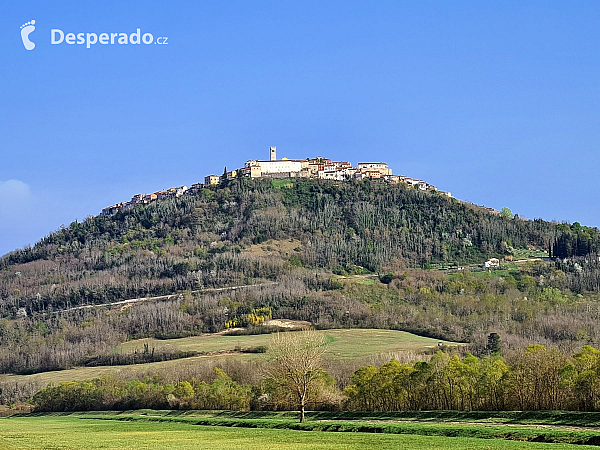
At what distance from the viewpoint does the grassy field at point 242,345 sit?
5945 inches

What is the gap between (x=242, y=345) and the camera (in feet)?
548

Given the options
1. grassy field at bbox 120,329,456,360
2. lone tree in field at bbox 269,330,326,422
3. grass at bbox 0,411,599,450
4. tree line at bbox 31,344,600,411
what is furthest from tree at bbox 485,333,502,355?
grass at bbox 0,411,599,450

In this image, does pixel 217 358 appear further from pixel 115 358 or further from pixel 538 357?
pixel 538 357

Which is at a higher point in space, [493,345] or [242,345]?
[242,345]

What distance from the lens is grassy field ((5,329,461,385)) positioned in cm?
15100

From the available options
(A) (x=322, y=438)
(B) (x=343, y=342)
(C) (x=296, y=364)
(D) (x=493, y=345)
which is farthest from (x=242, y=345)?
(A) (x=322, y=438)

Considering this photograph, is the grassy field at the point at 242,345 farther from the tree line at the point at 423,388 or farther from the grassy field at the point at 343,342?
the tree line at the point at 423,388

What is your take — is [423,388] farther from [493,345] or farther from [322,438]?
[493,345]

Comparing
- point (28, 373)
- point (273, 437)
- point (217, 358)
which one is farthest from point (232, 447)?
point (28, 373)

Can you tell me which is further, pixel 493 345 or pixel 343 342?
pixel 343 342

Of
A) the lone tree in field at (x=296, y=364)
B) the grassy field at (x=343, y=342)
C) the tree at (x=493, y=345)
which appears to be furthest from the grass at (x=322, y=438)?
the grassy field at (x=343, y=342)

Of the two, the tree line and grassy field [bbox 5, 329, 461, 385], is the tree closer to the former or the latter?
grassy field [bbox 5, 329, 461, 385]

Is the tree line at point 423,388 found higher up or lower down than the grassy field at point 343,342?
lower down

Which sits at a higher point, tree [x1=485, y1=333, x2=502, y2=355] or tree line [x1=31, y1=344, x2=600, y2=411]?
tree [x1=485, y1=333, x2=502, y2=355]
